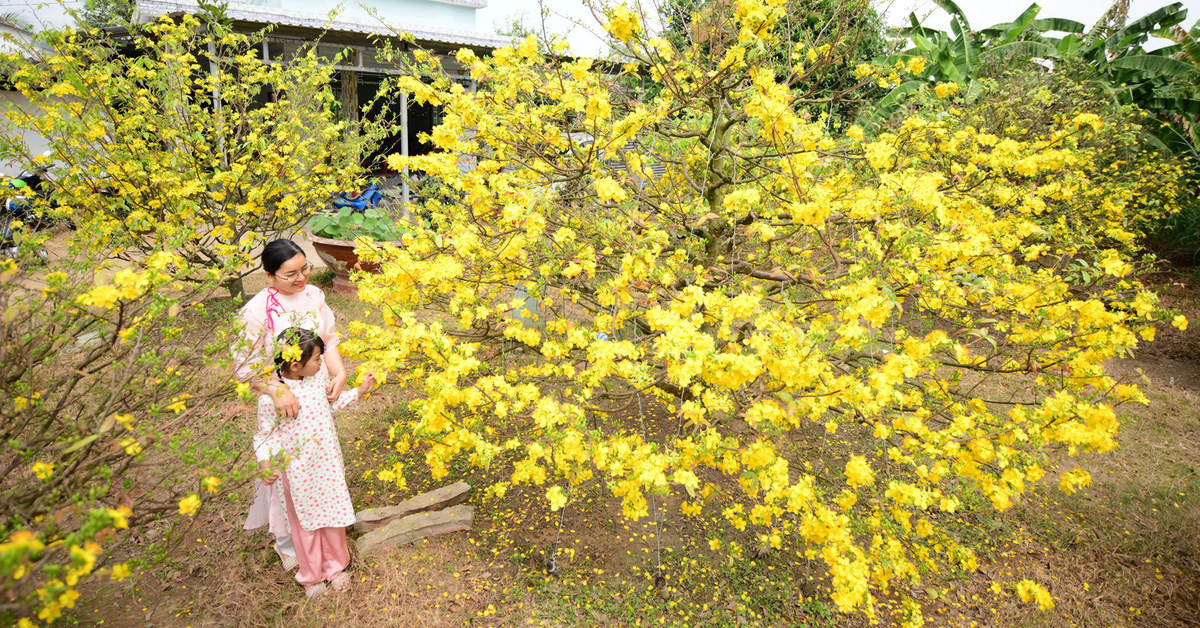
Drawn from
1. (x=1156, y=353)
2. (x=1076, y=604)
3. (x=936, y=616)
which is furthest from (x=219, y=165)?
(x=1156, y=353)

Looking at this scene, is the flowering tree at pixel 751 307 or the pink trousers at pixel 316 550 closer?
the flowering tree at pixel 751 307

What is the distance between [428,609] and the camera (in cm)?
274

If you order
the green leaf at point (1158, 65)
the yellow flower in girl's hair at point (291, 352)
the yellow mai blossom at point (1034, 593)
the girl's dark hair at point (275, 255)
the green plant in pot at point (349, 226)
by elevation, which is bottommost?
the yellow mai blossom at point (1034, 593)

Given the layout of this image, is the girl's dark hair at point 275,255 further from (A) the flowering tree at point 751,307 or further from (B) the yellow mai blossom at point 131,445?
(B) the yellow mai blossom at point 131,445

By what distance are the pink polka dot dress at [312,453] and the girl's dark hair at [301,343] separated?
0.49ft

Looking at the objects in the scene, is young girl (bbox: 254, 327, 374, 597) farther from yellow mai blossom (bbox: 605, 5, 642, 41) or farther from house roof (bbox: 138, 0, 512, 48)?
house roof (bbox: 138, 0, 512, 48)

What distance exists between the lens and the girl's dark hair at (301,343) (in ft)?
7.20

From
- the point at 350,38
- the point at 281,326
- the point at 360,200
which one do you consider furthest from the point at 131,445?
the point at 350,38

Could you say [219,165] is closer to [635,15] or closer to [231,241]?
[231,241]

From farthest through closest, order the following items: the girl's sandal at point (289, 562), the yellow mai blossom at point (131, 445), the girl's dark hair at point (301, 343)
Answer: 1. the girl's sandal at point (289, 562)
2. the girl's dark hair at point (301, 343)
3. the yellow mai blossom at point (131, 445)

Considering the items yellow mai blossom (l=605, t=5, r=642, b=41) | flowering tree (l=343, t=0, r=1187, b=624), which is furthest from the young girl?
yellow mai blossom (l=605, t=5, r=642, b=41)

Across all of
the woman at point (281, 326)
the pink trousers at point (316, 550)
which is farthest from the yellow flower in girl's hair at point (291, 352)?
the pink trousers at point (316, 550)

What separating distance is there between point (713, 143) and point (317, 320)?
2.14m

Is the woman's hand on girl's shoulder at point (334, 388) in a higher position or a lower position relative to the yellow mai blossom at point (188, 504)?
lower
